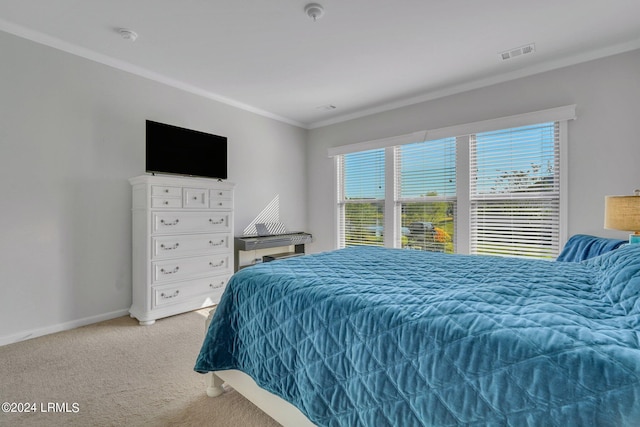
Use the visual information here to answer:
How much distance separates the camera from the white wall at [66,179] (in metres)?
2.37

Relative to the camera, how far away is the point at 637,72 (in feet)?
8.38

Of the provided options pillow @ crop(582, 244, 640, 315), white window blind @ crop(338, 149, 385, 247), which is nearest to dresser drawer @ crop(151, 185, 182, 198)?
white window blind @ crop(338, 149, 385, 247)

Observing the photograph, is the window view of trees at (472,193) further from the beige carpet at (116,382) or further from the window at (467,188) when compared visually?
the beige carpet at (116,382)

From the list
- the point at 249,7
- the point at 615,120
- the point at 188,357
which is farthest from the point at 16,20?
the point at 615,120

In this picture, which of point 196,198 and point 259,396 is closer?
point 259,396

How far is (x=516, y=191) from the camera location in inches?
124

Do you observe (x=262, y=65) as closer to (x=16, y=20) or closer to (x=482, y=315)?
(x=16, y=20)

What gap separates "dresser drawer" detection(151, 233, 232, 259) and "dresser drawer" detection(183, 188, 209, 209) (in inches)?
12.8

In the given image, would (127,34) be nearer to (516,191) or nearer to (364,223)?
(364,223)

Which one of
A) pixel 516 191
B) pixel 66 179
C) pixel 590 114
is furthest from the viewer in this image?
pixel 516 191

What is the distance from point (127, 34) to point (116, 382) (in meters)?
2.64

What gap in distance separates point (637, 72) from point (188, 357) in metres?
4.45

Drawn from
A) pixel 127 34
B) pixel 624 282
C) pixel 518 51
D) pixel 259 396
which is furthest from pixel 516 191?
pixel 127 34

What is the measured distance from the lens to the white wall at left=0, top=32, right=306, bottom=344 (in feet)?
7.79
